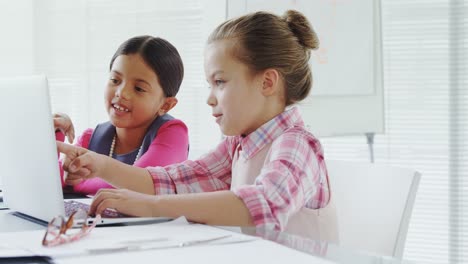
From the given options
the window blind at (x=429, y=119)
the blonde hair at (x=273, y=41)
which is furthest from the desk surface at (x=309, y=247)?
the window blind at (x=429, y=119)

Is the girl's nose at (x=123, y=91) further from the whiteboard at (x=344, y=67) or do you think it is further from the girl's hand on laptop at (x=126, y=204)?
the whiteboard at (x=344, y=67)

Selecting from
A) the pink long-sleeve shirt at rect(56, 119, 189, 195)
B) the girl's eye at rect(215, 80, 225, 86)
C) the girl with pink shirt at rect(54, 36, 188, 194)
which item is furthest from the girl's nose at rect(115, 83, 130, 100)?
the girl's eye at rect(215, 80, 225, 86)

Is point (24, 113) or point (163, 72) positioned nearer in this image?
point (24, 113)

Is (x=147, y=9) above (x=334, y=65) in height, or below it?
above

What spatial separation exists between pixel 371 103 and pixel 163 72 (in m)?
1.19

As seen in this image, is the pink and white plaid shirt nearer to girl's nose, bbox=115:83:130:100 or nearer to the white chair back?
the white chair back

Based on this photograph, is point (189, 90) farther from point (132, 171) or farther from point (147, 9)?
point (132, 171)

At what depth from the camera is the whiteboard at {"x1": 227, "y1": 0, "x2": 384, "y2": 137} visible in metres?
2.72

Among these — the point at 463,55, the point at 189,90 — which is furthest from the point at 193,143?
the point at 463,55

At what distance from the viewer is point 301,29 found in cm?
140

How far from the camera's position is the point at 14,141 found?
1119 mm

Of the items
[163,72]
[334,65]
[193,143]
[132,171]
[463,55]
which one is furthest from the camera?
[193,143]

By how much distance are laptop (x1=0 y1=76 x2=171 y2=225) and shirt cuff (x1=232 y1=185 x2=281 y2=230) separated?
0.42ft

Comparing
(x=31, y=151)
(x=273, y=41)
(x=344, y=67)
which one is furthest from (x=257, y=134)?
(x=344, y=67)
